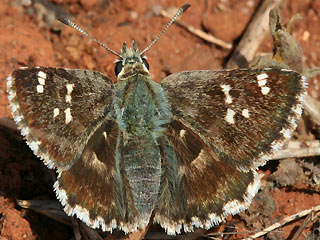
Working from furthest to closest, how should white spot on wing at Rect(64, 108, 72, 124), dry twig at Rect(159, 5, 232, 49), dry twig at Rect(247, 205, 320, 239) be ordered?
dry twig at Rect(159, 5, 232, 49) → dry twig at Rect(247, 205, 320, 239) → white spot on wing at Rect(64, 108, 72, 124)

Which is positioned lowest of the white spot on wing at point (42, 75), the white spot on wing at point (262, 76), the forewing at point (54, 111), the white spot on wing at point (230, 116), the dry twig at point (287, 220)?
the forewing at point (54, 111)

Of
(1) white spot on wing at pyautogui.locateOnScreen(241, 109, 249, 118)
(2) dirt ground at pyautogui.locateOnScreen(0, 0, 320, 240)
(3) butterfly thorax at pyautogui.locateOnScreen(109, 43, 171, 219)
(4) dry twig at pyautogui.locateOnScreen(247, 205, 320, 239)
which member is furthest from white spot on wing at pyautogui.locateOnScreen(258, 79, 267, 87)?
(4) dry twig at pyautogui.locateOnScreen(247, 205, 320, 239)

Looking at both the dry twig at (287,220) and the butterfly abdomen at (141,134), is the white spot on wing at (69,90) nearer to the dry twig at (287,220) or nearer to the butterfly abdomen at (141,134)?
the butterfly abdomen at (141,134)

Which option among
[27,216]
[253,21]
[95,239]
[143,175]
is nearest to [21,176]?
[27,216]

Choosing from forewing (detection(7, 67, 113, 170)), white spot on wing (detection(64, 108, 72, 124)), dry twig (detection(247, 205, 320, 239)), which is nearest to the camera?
forewing (detection(7, 67, 113, 170))

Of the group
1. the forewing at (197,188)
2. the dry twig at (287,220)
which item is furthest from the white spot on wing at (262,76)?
the dry twig at (287,220)

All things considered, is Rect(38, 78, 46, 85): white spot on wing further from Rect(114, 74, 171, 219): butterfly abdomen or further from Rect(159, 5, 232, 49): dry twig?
Rect(159, 5, 232, 49): dry twig

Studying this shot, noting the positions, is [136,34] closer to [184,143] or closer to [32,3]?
[32,3]
